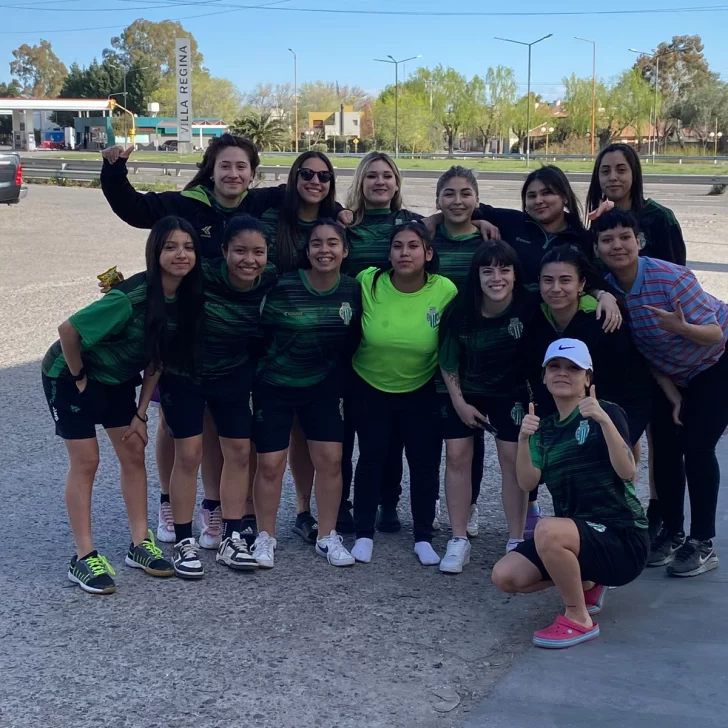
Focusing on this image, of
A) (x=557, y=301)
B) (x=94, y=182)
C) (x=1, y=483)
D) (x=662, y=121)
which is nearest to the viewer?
(x=557, y=301)

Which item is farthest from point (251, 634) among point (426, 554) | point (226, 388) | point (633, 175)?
point (633, 175)

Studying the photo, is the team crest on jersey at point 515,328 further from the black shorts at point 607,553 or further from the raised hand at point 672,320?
the black shorts at point 607,553

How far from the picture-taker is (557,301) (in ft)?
13.8

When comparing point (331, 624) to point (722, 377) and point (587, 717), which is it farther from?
point (722, 377)

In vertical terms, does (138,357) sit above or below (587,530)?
above

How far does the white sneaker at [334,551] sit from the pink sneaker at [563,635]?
1082 mm

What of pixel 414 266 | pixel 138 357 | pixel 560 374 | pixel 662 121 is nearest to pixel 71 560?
pixel 138 357

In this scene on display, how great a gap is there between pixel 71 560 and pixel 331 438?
1.33 m

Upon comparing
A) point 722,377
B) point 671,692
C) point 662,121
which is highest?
point 662,121

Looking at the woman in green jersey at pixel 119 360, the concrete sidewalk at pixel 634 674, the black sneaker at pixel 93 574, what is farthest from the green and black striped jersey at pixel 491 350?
the black sneaker at pixel 93 574

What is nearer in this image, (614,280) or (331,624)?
(331,624)

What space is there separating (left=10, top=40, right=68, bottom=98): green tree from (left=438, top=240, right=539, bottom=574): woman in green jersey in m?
131

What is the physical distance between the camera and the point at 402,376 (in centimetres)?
464

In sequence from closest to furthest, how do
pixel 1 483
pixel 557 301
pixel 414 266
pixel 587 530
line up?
pixel 587 530 < pixel 557 301 < pixel 414 266 < pixel 1 483
